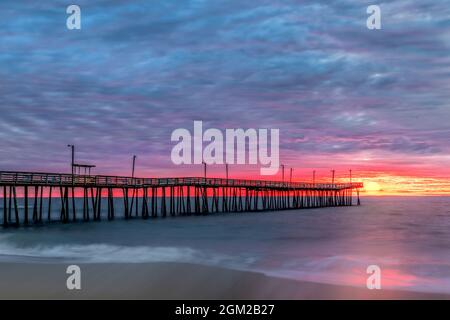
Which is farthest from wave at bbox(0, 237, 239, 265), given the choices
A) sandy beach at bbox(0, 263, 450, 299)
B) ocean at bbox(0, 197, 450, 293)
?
sandy beach at bbox(0, 263, 450, 299)

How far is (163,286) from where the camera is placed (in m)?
11.7

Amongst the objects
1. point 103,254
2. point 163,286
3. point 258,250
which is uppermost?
point 163,286

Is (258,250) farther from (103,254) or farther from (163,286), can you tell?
(163,286)

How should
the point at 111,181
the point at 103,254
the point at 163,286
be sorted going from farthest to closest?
the point at 111,181, the point at 103,254, the point at 163,286

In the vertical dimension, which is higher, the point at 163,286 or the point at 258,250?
the point at 163,286

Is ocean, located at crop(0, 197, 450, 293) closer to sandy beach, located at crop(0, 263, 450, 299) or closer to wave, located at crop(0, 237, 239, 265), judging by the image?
wave, located at crop(0, 237, 239, 265)

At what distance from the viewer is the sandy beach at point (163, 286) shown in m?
10.8

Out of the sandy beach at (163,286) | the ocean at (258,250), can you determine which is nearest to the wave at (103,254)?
the ocean at (258,250)

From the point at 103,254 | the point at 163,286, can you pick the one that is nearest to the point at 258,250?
the point at 103,254

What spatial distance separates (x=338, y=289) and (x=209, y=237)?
1468cm

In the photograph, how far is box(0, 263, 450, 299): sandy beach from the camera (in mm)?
10781

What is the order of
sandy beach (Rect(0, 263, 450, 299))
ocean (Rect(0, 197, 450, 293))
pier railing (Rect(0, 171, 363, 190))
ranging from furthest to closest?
1. pier railing (Rect(0, 171, 363, 190))
2. ocean (Rect(0, 197, 450, 293))
3. sandy beach (Rect(0, 263, 450, 299))

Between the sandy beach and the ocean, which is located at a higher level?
the sandy beach
